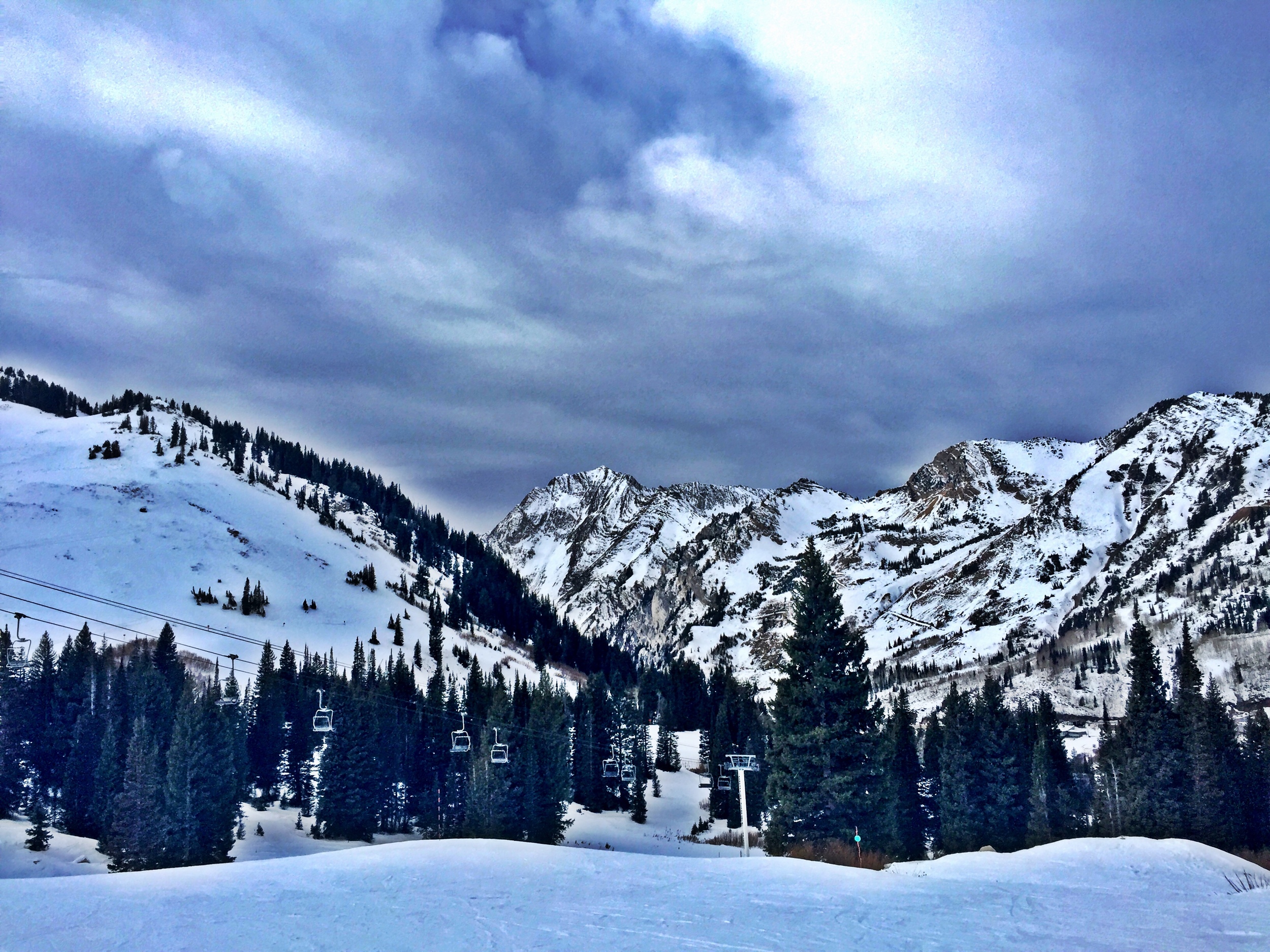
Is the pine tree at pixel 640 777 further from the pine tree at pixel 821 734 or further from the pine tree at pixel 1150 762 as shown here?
the pine tree at pixel 821 734

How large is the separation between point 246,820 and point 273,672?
23150 millimetres

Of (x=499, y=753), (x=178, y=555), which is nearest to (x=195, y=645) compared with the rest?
(x=178, y=555)

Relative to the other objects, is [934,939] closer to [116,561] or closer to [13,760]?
A: [13,760]

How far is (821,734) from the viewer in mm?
34594

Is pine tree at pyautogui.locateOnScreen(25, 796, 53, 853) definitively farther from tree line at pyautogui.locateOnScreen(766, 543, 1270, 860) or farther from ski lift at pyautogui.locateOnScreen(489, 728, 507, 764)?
tree line at pyautogui.locateOnScreen(766, 543, 1270, 860)

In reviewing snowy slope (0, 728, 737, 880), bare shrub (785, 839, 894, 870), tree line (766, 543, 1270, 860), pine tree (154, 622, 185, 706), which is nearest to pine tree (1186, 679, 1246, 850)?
tree line (766, 543, 1270, 860)

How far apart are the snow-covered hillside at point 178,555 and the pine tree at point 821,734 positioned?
77.0 meters

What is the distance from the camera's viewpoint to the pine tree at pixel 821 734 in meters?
34.6

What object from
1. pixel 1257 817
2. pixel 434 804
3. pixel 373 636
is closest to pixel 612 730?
pixel 434 804

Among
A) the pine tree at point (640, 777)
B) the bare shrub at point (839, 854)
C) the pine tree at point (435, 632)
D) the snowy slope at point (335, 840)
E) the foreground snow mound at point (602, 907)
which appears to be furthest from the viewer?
the pine tree at point (435, 632)

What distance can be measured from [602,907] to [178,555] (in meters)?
135

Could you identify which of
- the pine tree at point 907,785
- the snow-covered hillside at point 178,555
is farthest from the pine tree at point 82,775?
the pine tree at point 907,785

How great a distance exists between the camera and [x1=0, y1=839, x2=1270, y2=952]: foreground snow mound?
13.3m

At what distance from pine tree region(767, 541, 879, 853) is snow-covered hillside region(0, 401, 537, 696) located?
7698 centimetres
